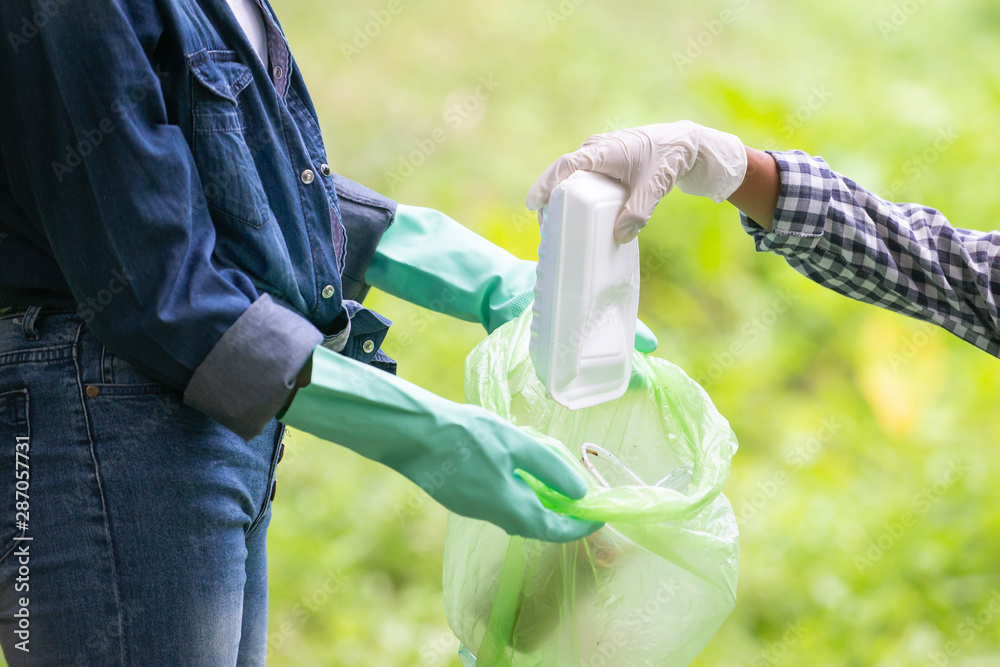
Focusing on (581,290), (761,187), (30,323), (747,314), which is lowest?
(747,314)

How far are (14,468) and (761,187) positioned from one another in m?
0.91

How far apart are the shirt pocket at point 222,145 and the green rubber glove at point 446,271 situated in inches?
12.9

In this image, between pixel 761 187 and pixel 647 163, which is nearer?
pixel 647 163

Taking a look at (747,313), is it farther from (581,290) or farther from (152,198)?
(152,198)

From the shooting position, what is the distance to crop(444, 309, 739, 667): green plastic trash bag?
911mm

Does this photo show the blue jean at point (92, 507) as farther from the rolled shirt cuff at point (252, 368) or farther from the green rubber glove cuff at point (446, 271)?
the green rubber glove cuff at point (446, 271)

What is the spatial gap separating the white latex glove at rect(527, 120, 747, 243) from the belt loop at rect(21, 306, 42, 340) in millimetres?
512

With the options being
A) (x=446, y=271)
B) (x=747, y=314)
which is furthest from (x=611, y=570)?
(x=747, y=314)

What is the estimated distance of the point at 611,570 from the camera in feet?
3.13

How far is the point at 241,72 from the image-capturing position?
855 mm

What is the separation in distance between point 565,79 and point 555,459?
2.69 m

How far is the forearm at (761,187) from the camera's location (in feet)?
3.67

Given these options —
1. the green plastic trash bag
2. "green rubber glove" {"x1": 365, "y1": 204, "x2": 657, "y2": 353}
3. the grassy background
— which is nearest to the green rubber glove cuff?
"green rubber glove" {"x1": 365, "y1": 204, "x2": 657, "y2": 353}

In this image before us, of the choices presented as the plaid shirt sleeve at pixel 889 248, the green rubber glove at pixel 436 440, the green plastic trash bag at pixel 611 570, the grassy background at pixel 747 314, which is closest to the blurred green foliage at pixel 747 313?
the grassy background at pixel 747 314
